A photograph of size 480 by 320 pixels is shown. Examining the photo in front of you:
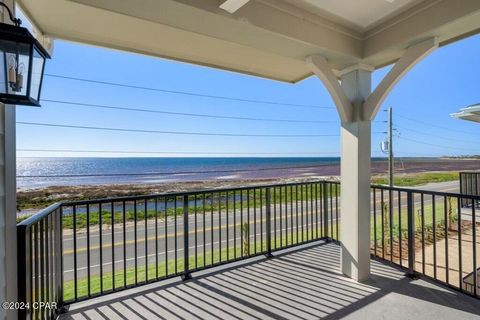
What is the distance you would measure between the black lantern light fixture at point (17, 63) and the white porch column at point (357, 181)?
8.17 ft

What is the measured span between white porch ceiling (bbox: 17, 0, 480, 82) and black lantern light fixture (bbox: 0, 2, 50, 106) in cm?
63

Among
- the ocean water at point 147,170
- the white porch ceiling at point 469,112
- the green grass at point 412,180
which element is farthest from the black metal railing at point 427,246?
the green grass at point 412,180

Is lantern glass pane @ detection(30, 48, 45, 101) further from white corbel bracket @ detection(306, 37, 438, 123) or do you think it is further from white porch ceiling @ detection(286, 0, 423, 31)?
white corbel bracket @ detection(306, 37, 438, 123)

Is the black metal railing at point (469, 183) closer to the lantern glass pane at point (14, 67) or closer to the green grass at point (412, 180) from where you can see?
the lantern glass pane at point (14, 67)

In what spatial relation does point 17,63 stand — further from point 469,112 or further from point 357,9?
point 469,112

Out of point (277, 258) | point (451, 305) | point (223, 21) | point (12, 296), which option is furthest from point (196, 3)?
point (451, 305)

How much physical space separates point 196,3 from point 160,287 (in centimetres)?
239

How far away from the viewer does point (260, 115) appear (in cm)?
2986

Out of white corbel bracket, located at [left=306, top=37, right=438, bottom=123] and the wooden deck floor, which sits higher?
white corbel bracket, located at [left=306, top=37, right=438, bottom=123]

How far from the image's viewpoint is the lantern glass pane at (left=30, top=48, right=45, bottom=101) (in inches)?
44.9

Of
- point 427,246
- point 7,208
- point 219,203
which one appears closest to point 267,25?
point 7,208

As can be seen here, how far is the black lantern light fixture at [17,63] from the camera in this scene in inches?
40.0

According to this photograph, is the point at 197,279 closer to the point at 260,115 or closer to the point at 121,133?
the point at 121,133

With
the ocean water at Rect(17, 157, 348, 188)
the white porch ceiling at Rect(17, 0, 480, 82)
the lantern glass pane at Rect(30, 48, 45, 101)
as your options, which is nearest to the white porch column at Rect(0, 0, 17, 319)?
the lantern glass pane at Rect(30, 48, 45, 101)
